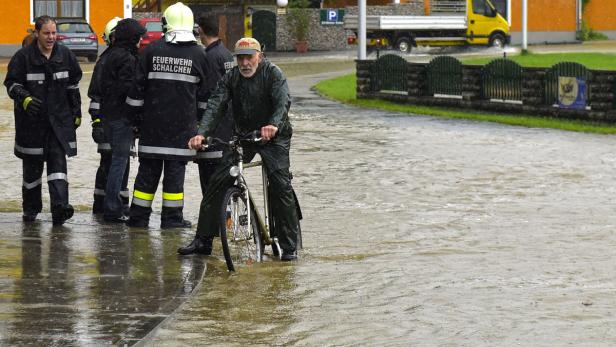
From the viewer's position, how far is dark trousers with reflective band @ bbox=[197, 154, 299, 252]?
10.5 meters

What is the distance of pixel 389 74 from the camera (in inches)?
1224

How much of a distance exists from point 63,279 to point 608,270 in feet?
12.1

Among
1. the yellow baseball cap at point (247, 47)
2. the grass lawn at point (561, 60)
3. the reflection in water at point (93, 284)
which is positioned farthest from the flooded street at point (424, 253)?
the grass lawn at point (561, 60)

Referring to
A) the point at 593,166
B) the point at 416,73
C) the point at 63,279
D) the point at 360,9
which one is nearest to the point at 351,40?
the point at 360,9

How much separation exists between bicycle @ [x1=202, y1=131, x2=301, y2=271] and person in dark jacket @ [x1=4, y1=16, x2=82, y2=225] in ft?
7.57

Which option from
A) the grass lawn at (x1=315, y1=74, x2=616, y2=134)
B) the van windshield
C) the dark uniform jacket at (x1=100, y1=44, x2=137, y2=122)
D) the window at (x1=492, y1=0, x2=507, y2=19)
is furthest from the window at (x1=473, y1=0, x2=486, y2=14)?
the dark uniform jacket at (x1=100, y1=44, x2=137, y2=122)

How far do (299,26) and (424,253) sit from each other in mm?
50889

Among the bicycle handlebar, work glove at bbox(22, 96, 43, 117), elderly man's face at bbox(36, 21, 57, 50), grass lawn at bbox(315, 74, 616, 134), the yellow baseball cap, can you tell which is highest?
elderly man's face at bbox(36, 21, 57, 50)

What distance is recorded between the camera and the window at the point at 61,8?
5584 centimetres

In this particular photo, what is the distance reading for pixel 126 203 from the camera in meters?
13.3

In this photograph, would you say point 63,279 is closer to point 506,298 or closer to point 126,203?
point 506,298

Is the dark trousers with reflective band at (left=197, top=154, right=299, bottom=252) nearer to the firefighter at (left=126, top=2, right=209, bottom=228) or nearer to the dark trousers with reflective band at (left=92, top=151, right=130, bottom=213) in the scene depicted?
the firefighter at (left=126, top=2, right=209, bottom=228)

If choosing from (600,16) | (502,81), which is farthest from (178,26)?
(600,16)

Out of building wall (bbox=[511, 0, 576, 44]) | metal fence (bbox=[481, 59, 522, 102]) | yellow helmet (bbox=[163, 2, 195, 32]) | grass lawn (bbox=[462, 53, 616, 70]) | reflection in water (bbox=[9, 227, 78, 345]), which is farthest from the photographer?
Result: building wall (bbox=[511, 0, 576, 44])
